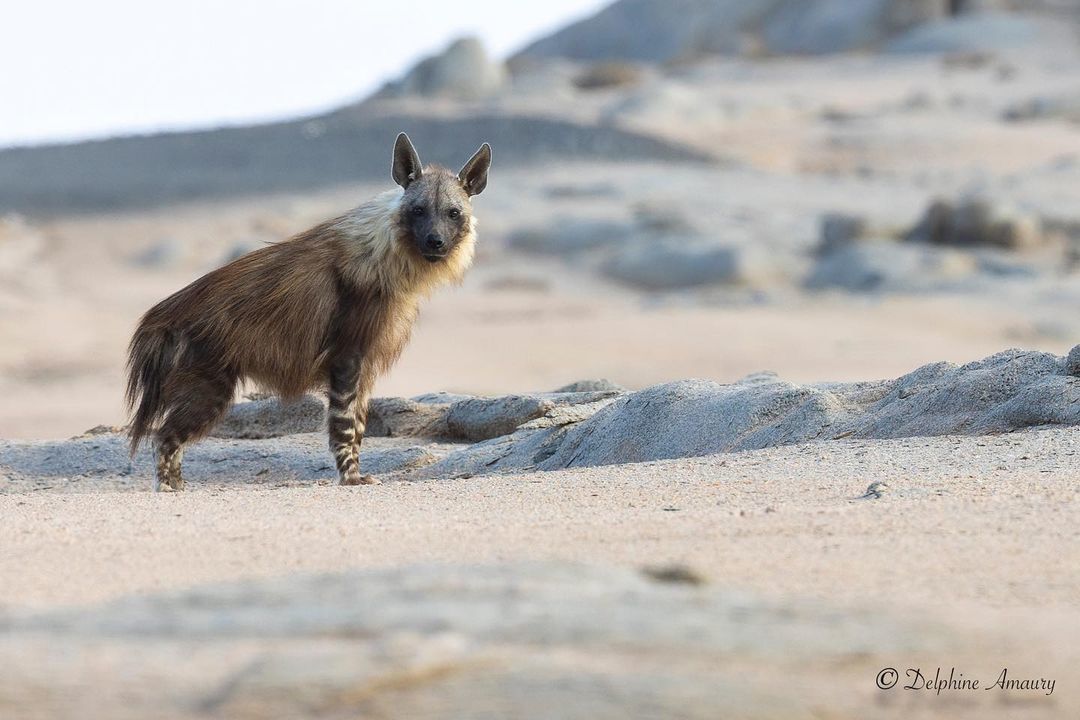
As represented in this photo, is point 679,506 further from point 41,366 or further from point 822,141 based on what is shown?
point 822,141

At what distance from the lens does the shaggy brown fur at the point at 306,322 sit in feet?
29.0

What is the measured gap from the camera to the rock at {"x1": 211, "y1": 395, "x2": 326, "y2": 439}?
36.6 feet

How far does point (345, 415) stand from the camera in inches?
356

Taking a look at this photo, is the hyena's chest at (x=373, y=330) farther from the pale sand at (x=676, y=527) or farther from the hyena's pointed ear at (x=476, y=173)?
the pale sand at (x=676, y=527)

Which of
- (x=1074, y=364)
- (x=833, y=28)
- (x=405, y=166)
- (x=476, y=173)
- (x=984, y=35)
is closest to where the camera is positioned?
(x=1074, y=364)

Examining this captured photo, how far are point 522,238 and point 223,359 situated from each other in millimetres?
22218

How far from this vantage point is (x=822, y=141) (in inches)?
1560

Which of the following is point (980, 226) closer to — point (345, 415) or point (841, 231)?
point (841, 231)

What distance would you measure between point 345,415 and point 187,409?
86 centimetres

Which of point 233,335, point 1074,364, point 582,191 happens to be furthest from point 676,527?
point 582,191

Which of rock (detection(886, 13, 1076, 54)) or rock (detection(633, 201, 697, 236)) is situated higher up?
rock (detection(886, 13, 1076, 54))

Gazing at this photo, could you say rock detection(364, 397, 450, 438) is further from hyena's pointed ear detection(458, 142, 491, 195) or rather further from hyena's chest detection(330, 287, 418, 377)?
hyena's pointed ear detection(458, 142, 491, 195)

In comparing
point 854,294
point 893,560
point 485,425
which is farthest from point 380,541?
point 854,294

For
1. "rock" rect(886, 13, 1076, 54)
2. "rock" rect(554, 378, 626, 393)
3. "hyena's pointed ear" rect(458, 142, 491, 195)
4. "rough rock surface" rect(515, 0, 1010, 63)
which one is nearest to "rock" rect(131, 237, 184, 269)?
"rock" rect(554, 378, 626, 393)
